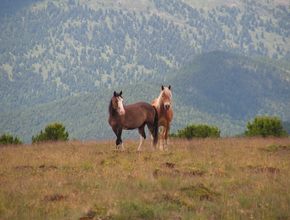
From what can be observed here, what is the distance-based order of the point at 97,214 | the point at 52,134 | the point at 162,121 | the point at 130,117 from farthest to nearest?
the point at 52,134
the point at 162,121
the point at 130,117
the point at 97,214

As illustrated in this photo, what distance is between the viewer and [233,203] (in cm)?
835

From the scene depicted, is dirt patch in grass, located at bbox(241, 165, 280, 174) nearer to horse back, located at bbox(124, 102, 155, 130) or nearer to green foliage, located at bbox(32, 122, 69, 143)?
horse back, located at bbox(124, 102, 155, 130)

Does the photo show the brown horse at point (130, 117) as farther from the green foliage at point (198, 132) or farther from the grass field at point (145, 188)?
the green foliage at point (198, 132)

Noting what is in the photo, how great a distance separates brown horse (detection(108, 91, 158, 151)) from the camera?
16.8m

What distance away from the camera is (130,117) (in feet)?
57.3

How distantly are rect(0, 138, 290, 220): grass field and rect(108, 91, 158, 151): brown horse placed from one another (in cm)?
280

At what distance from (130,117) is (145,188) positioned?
803cm

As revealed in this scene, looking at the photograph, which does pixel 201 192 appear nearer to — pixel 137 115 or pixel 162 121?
pixel 137 115

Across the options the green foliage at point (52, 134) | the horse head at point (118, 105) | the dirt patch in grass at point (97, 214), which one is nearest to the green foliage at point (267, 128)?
the horse head at point (118, 105)

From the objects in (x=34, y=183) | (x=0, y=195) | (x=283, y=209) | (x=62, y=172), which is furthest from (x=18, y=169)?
(x=283, y=209)

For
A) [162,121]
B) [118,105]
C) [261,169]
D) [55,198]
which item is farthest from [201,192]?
[162,121]

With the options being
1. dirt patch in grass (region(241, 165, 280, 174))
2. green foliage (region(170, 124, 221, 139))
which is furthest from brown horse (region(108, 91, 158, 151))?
green foliage (region(170, 124, 221, 139))

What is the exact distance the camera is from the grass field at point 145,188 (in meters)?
7.78

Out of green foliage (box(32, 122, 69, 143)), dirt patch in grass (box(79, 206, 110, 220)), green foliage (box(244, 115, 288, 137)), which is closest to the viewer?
dirt patch in grass (box(79, 206, 110, 220))
